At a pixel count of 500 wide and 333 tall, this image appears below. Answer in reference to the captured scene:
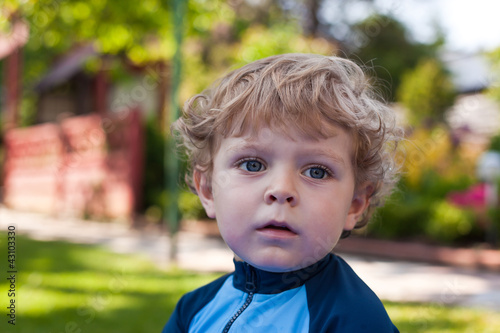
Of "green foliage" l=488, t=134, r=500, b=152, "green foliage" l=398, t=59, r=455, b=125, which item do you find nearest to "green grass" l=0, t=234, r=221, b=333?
"green foliage" l=488, t=134, r=500, b=152

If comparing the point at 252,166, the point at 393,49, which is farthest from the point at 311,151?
the point at 393,49

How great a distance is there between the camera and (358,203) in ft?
5.13

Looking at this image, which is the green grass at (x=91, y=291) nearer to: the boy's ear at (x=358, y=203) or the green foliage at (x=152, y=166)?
the boy's ear at (x=358, y=203)

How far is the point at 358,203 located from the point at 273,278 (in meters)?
0.36

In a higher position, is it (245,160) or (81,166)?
(245,160)

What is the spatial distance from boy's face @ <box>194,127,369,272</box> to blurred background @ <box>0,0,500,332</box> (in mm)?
572

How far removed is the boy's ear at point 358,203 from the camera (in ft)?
5.02

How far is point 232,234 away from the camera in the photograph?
1361 millimetres

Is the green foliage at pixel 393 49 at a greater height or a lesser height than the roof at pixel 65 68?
greater

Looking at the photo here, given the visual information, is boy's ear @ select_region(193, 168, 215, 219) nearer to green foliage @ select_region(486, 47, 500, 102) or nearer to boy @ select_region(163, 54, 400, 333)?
boy @ select_region(163, 54, 400, 333)

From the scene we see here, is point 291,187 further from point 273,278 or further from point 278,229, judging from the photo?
point 273,278

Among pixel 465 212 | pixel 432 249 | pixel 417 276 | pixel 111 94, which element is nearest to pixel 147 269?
pixel 417 276

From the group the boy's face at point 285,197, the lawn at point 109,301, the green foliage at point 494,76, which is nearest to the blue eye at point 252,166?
the boy's face at point 285,197

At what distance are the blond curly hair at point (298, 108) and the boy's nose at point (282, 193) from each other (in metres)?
0.14
